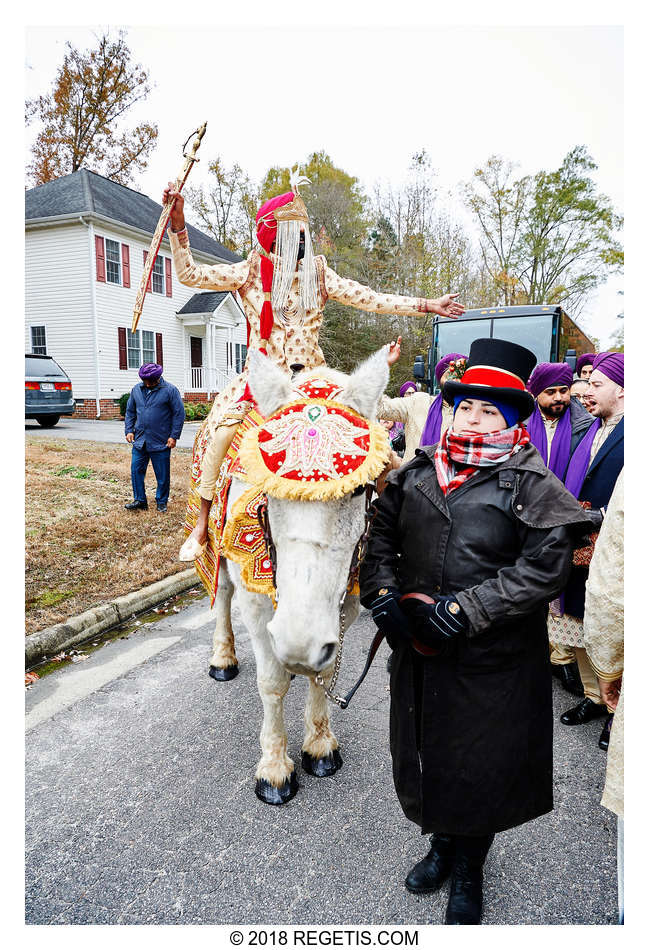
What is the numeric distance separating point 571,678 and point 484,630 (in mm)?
2550

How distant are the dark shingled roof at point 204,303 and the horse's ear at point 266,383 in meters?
23.3

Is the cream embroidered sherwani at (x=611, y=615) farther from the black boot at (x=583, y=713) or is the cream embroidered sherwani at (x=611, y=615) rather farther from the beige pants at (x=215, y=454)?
the beige pants at (x=215, y=454)

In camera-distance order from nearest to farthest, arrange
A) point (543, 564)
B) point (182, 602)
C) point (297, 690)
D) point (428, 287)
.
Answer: point (543, 564) → point (297, 690) → point (182, 602) → point (428, 287)

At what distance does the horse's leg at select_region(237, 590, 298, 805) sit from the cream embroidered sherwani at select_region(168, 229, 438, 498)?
2.96 ft

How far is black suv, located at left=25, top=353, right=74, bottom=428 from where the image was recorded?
1438 centimetres

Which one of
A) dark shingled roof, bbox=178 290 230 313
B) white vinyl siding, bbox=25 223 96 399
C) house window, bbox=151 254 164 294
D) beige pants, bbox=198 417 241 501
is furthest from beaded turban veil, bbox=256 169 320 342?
dark shingled roof, bbox=178 290 230 313

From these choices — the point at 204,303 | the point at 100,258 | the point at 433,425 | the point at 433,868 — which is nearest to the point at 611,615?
the point at 433,868

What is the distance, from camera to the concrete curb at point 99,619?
3.99 meters

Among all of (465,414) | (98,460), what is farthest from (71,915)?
(98,460)

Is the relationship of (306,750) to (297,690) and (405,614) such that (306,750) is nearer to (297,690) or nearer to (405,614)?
(297,690)

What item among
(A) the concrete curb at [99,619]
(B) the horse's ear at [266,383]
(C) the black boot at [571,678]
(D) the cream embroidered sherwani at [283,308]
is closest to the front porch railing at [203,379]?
(A) the concrete curb at [99,619]

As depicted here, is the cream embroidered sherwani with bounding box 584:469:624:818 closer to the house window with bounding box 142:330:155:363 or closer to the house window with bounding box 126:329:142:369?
the house window with bounding box 126:329:142:369

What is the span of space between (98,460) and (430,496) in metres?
10.3

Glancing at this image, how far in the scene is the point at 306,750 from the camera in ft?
9.73
